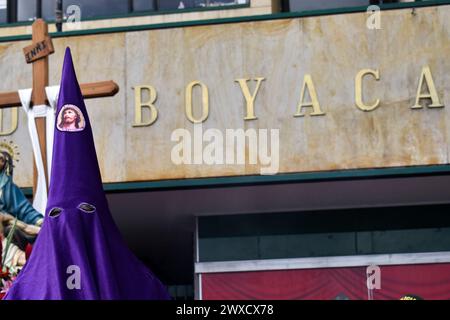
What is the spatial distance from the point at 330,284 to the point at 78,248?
802 cm

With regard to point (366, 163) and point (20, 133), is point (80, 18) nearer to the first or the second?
point (20, 133)

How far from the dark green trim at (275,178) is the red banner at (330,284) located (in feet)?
5.59

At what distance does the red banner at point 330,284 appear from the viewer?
1845 centimetres

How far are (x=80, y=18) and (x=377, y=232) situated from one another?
23.5 feet

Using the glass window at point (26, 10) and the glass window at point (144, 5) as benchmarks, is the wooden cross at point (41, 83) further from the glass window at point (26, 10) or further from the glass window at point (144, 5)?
the glass window at point (26, 10)

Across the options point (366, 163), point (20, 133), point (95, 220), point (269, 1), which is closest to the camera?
point (95, 220)

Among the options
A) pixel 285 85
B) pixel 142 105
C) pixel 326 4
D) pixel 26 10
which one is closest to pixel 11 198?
pixel 142 105

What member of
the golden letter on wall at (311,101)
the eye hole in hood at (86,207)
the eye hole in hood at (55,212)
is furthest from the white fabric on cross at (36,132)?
the golden letter on wall at (311,101)

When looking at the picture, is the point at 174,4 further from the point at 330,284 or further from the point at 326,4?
the point at 330,284

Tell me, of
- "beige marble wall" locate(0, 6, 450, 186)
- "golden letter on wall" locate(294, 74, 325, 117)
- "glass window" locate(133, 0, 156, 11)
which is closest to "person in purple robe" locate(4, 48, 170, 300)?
"beige marble wall" locate(0, 6, 450, 186)

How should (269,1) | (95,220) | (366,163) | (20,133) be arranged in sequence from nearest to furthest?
(95,220) < (366,163) < (20,133) < (269,1)

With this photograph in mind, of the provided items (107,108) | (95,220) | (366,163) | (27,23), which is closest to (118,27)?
(107,108)

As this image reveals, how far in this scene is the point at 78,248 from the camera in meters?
11.6

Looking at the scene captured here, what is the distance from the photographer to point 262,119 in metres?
18.6
